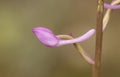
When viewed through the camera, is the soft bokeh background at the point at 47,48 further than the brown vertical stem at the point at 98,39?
Yes

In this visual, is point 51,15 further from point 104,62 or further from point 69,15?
point 104,62

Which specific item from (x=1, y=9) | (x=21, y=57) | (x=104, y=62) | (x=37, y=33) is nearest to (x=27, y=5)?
(x=1, y=9)

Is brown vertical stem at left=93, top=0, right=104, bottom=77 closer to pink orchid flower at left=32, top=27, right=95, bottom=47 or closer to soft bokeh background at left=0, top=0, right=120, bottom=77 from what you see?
pink orchid flower at left=32, top=27, right=95, bottom=47

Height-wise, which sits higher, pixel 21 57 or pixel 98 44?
pixel 98 44

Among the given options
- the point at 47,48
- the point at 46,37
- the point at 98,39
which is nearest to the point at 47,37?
the point at 46,37

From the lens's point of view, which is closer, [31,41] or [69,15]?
[31,41]

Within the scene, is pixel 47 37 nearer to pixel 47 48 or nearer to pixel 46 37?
pixel 46 37

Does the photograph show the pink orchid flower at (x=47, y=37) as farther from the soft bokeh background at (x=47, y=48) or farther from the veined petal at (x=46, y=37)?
the soft bokeh background at (x=47, y=48)

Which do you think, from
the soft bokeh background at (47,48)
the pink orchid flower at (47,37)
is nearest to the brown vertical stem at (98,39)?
the pink orchid flower at (47,37)
